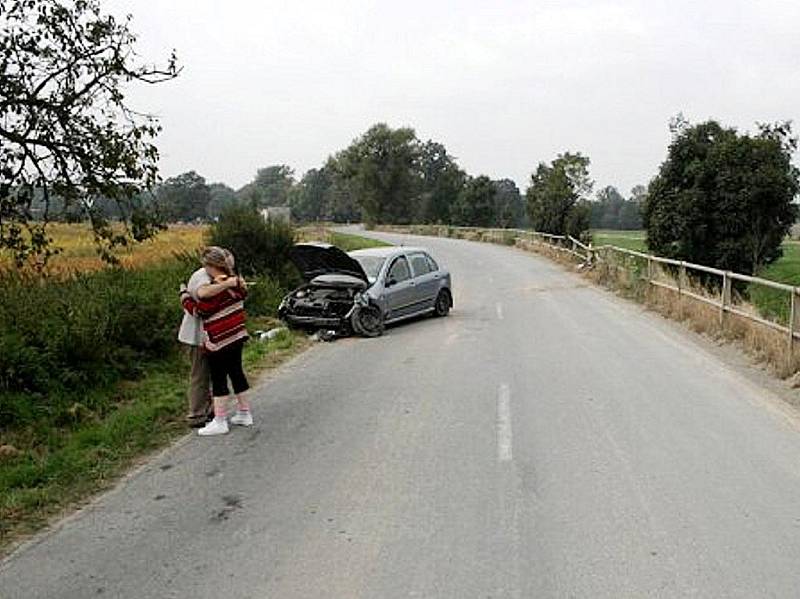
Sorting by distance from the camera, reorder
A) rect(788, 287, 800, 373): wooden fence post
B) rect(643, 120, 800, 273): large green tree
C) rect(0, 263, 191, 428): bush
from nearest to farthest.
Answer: rect(0, 263, 191, 428): bush
rect(788, 287, 800, 373): wooden fence post
rect(643, 120, 800, 273): large green tree

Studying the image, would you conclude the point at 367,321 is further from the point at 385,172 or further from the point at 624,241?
the point at 385,172

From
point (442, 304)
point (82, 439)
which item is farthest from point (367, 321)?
point (82, 439)

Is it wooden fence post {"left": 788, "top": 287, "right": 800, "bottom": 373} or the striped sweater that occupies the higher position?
the striped sweater

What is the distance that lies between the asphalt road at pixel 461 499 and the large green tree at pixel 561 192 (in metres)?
41.6

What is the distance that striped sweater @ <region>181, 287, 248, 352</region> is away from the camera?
339 inches

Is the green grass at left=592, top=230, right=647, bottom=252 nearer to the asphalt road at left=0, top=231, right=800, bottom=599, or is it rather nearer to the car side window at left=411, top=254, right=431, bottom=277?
the car side window at left=411, top=254, right=431, bottom=277

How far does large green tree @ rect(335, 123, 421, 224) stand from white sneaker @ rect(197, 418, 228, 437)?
96611mm

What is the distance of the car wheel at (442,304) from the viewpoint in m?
19.4

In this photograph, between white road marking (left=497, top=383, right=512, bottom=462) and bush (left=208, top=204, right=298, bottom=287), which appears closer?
white road marking (left=497, top=383, right=512, bottom=462)

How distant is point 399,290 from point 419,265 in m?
1.36

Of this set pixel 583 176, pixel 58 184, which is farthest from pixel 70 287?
pixel 583 176

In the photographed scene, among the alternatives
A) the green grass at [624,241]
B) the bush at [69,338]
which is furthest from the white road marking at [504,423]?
the green grass at [624,241]

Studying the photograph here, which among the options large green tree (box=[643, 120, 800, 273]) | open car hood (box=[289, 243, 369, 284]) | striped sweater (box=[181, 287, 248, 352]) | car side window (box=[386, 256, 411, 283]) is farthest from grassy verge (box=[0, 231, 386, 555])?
large green tree (box=[643, 120, 800, 273])

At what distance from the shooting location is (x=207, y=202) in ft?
383
